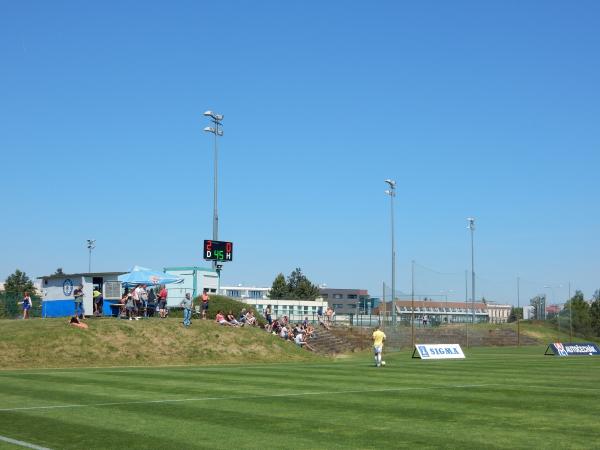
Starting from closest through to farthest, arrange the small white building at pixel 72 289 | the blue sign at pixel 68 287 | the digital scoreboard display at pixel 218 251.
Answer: the small white building at pixel 72 289 < the blue sign at pixel 68 287 < the digital scoreboard display at pixel 218 251

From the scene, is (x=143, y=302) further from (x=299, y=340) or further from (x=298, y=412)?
(x=298, y=412)

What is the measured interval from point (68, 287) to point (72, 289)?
458 millimetres

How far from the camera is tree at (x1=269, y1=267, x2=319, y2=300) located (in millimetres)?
122438

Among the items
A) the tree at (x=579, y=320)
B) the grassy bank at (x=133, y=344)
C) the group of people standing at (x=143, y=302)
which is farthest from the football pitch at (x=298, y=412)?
the tree at (x=579, y=320)

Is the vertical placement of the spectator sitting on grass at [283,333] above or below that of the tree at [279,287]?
below

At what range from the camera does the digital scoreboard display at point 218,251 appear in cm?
4847

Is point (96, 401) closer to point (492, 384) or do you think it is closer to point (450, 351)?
point (492, 384)

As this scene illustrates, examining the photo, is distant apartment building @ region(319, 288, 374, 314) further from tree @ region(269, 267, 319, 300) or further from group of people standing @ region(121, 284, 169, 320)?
group of people standing @ region(121, 284, 169, 320)

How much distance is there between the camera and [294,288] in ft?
410

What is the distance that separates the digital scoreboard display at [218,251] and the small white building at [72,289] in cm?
609

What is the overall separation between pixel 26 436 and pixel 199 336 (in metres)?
28.8

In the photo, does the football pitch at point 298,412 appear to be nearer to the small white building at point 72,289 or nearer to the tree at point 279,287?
the small white building at point 72,289

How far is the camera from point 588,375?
25594mm

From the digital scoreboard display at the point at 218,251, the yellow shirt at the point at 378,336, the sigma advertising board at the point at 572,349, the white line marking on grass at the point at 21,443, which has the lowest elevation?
the sigma advertising board at the point at 572,349
